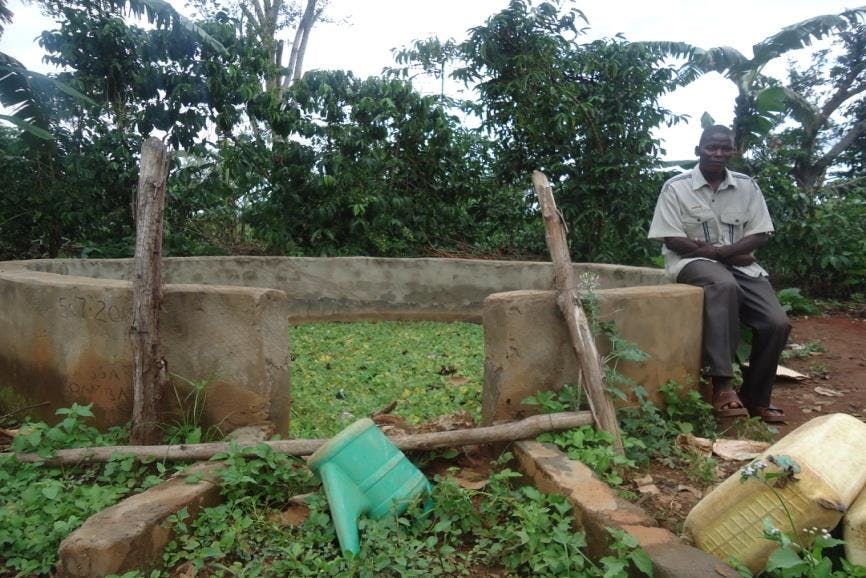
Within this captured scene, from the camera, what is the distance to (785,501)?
232cm

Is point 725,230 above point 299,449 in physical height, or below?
above

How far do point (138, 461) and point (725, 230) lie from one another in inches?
134

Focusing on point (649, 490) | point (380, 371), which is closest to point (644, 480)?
point (649, 490)

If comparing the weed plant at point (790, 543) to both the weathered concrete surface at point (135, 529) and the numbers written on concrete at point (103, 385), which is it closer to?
the weathered concrete surface at point (135, 529)

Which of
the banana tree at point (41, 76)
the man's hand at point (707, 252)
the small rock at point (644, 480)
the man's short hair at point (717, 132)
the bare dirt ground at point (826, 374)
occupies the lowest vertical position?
the bare dirt ground at point (826, 374)

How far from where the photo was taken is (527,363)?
11.2ft

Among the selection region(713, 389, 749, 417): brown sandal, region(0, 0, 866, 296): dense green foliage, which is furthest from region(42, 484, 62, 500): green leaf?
region(0, 0, 866, 296): dense green foliage

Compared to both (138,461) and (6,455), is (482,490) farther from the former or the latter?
(6,455)

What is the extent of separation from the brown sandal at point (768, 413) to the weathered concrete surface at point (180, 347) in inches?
102

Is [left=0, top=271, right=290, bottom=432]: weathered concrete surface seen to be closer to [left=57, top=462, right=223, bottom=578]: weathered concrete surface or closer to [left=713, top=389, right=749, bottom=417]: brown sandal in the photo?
[left=57, top=462, right=223, bottom=578]: weathered concrete surface

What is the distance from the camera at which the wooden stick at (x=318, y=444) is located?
304cm

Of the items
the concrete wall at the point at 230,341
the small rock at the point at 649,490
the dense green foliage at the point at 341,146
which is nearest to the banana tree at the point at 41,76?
the dense green foliage at the point at 341,146

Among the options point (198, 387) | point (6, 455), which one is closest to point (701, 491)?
point (198, 387)

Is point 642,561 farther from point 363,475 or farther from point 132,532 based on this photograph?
point 132,532
